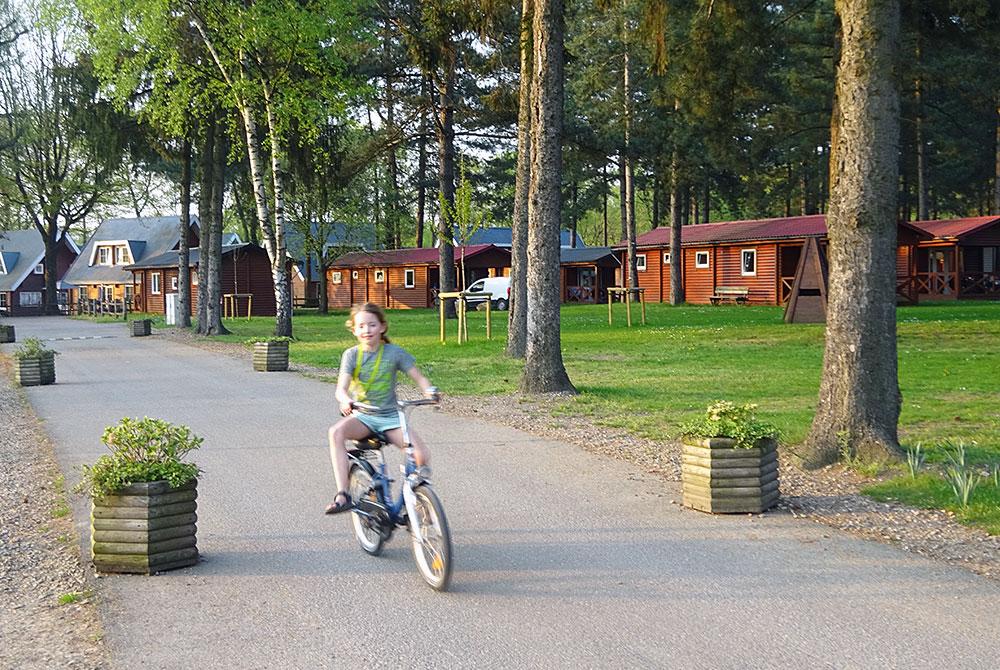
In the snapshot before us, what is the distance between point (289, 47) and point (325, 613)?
25.4 metres

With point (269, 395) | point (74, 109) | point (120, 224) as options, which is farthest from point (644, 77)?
point (120, 224)

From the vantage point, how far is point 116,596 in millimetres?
5844

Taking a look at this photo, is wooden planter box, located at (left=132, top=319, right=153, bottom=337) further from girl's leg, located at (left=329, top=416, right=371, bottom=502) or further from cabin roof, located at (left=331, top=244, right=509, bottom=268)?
girl's leg, located at (left=329, top=416, right=371, bottom=502)

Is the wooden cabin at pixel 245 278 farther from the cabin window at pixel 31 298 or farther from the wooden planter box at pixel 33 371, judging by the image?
the wooden planter box at pixel 33 371

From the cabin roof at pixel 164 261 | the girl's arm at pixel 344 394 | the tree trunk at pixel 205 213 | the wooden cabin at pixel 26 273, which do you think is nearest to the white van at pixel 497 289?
the cabin roof at pixel 164 261

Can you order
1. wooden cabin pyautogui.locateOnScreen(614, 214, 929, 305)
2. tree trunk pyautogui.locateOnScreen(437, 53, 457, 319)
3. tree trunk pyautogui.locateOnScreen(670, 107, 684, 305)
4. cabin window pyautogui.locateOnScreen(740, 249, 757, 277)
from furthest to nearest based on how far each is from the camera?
1. cabin window pyautogui.locateOnScreen(740, 249, 757, 277)
2. tree trunk pyautogui.locateOnScreen(670, 107, 684, 305)
3. wooden cabin pyautogui.locateOnScreen(614, 214, 929, 305)
4. tree trunk pyautogui.locateOnScreen(437, 53, 457, 319)

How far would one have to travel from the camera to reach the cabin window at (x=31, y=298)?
80.2m

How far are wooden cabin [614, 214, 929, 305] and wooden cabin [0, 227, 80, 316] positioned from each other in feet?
146

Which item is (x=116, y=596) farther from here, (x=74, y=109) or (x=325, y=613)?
(x=74, y=109)

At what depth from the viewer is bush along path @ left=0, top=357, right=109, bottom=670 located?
16.4 ft

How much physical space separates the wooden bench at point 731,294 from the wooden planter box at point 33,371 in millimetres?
35959

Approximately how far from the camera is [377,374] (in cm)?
650

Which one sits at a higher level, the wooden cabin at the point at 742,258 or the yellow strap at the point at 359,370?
the wooden cabin at the point at 742,258

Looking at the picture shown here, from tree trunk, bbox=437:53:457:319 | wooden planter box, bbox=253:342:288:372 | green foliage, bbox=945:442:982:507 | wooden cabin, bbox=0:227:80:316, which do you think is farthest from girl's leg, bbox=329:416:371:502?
wooden cabin, bbox=0:227:80:316
